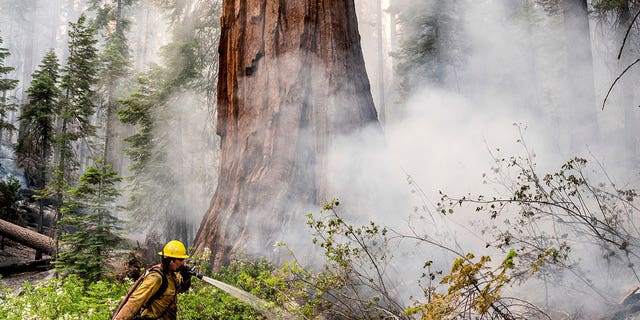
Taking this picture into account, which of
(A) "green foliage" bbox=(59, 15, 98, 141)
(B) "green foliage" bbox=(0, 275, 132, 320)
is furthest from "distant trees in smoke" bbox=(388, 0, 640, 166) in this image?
(B) "green foliage" bbox=(0, 275, 132, 320)

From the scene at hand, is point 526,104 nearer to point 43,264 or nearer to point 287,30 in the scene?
point 287,30

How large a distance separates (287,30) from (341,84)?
124 centimetres

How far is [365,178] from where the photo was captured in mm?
6637

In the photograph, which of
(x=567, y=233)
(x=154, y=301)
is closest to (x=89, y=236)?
(x=154, y=301)

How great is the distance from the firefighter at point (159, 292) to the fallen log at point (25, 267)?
9.90 m

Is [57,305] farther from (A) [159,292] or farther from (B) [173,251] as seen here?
(B) [173,251]

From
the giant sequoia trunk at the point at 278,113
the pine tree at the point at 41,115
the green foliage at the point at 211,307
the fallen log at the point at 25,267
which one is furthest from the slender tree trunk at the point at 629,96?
the pine tree at the point at 41,115

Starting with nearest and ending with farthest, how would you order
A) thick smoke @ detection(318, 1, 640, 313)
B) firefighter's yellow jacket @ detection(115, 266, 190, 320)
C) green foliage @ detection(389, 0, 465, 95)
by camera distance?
firefighter's yellow jacket @ detection(115, 266, 190, 320) < thick smoke @ detection(318, 1, 640, 313) < green foliage @ detection(389, 0, 465, 95)

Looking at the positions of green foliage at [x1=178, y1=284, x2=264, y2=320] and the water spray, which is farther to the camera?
green foliage at [x1=178, y1=284, x2=264, y2=320]

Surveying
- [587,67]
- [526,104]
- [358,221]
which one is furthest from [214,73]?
[526,104]

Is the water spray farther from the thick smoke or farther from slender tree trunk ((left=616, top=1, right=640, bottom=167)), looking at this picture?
slender tree trunk ((left=616, top=1, right=640, bottom=167))

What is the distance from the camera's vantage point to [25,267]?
40.3ft

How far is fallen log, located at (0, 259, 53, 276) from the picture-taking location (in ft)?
39.1

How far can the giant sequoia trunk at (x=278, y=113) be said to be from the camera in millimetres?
6527
